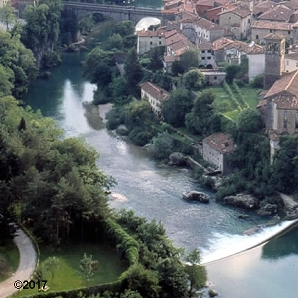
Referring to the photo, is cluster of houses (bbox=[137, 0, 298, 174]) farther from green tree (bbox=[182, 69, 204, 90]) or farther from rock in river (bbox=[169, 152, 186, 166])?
rock in river (bbox=[169, 152, 186, 166])

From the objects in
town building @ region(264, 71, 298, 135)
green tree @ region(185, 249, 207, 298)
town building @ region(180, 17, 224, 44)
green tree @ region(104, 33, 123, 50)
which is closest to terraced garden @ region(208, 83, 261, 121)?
town building @ region(264, 71, 298, 135)

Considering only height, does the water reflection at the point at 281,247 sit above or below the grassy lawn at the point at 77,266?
below

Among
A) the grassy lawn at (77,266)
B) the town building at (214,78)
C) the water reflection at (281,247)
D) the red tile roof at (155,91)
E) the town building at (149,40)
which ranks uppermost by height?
the town building at (149,40)

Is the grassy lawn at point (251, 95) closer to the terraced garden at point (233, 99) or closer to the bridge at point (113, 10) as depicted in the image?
the terraced garden at point (233, 99)

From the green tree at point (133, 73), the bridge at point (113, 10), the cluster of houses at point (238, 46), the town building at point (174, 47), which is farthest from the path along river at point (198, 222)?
the bridge at point (113, 10)

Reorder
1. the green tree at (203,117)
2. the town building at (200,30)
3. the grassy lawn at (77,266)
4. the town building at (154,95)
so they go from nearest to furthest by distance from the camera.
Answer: the grassy lawn at (77,266) → the green tree at (203,117) → the town building at (154,95) → the town building at (200,30)

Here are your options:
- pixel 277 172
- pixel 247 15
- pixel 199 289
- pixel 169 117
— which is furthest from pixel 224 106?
pixel 199 289

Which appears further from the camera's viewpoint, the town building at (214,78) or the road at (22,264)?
the town building at (214,78)

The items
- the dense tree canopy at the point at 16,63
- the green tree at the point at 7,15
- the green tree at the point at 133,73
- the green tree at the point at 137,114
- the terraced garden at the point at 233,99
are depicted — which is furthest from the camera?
the green tree at the point at 7,15
